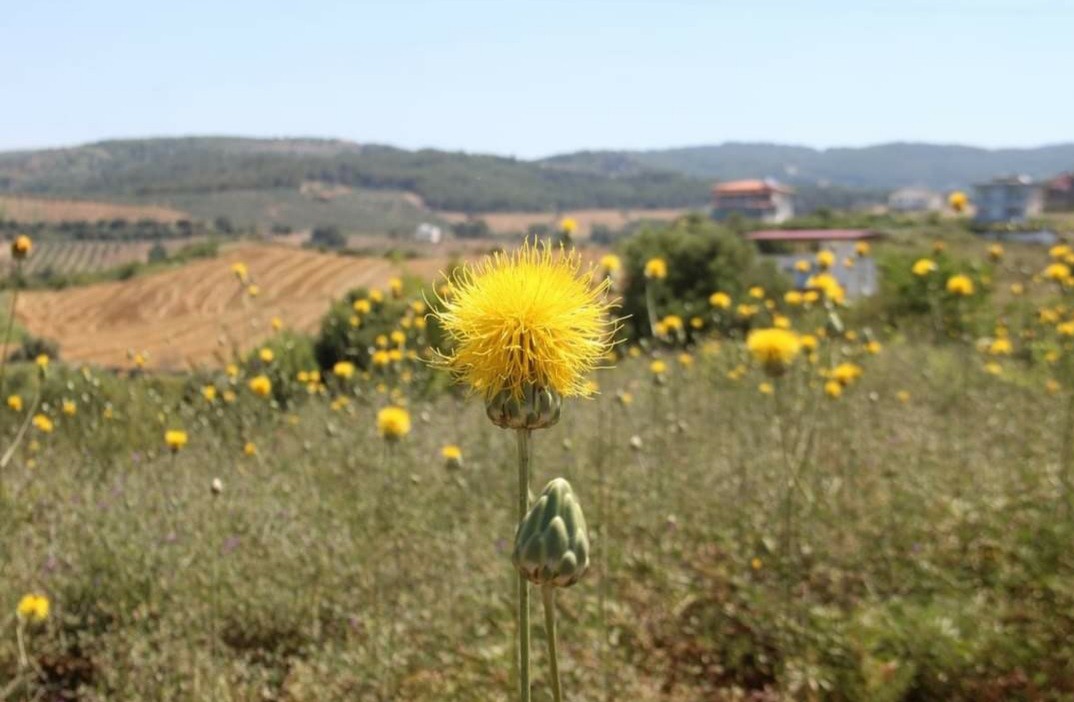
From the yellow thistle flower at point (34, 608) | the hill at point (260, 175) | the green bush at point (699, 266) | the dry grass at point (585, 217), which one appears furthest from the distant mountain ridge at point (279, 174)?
the yellow thistle flower at point (34, 608)

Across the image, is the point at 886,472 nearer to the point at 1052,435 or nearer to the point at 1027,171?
the point at 1052,435

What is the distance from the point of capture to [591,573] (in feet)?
14.4

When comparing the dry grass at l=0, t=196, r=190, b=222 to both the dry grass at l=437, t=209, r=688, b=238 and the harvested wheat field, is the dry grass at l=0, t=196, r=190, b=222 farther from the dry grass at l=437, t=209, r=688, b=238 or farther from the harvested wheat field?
the dry grass at l=437, t=209, r=688, b=238

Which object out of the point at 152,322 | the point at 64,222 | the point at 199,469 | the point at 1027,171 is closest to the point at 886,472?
the point at 199,469

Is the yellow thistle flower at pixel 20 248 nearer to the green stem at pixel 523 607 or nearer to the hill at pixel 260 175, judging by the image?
the green stem at pixel 523 607

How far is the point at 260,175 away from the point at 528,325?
3447 inches

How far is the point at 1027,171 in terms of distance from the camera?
18500cm

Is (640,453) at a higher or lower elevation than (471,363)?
lower

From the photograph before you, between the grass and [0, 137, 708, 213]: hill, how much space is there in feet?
122

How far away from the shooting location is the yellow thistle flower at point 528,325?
1.48 meters

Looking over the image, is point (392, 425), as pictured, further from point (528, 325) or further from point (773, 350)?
point (528, 325)

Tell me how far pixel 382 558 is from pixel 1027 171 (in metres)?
210

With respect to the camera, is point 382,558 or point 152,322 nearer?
point 382,558

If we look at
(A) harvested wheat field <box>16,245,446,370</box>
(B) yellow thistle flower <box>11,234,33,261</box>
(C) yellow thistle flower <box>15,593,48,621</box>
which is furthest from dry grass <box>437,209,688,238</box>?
(B) yellow thistle flower <box>11,234,33,261</box>
